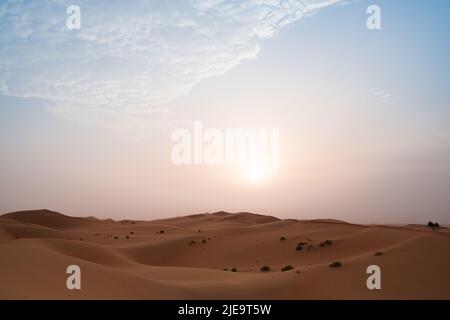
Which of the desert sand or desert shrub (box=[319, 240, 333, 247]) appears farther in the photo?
desert shrub (box=[319, 240, 333, 247])

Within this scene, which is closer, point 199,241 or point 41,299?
point 41,299

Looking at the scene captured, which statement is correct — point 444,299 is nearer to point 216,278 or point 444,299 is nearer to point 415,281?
point 415,281

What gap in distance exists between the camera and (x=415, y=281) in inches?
537

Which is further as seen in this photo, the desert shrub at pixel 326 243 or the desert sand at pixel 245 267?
the desert shrub at pixel 326 243

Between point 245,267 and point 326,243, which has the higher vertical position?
point 326,243

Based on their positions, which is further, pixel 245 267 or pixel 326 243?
pixel 326 243

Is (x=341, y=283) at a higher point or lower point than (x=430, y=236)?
lower

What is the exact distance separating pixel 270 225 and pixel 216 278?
71.9 feet
